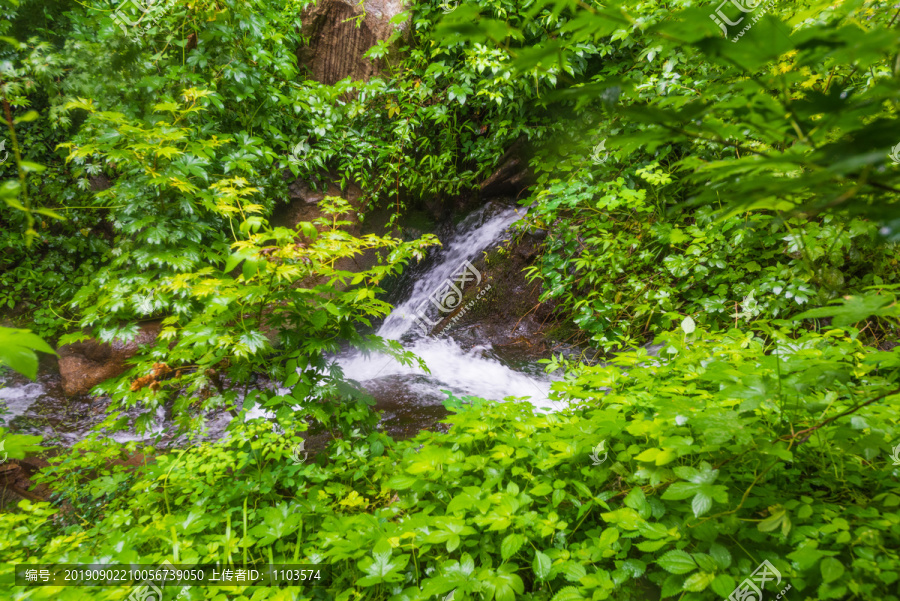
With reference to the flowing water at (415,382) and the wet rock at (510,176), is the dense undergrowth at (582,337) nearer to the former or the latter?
the wet rock at (510,176)

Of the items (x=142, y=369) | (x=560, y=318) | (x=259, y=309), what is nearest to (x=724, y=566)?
(x=259, y=309)

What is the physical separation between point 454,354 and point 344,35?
16.6 ft

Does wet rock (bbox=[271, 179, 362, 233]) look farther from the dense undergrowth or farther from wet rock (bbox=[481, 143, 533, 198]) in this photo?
wet rock (bbox=[481, 143, 533, 198])

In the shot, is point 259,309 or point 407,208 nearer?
point 259,309

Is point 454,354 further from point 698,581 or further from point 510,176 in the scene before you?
point 698,581

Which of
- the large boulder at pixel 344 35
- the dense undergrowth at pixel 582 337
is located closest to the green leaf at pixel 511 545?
the dense undergrowth at pixel 582 337

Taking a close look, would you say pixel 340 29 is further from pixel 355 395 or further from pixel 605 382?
pixel 605 382

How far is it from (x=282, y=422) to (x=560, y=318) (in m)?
3.03

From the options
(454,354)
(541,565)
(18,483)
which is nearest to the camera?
(541,565)

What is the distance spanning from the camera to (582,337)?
364 centimetres

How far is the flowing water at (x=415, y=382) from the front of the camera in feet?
11.4

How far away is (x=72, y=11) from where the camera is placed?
147 inches

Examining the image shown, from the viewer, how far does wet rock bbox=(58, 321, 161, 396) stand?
3.98 m

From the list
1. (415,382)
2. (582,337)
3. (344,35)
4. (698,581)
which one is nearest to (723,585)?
(698,581)
